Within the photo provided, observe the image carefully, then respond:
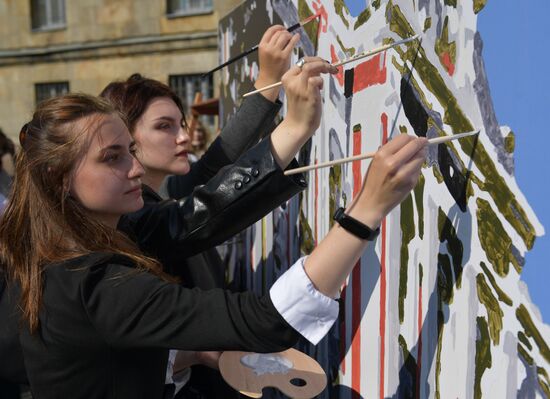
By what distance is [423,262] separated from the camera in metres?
1.44

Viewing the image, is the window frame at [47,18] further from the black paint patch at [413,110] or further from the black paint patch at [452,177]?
the black paint patch at [452,177]

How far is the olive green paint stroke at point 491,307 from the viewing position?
1.20 m

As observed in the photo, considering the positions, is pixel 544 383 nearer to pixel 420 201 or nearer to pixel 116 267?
pixel 420 201

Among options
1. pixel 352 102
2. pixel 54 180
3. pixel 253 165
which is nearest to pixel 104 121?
pixel 54 180

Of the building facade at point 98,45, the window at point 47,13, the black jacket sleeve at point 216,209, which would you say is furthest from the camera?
the window at point 47,13

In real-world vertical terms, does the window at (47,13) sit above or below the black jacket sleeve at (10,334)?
above

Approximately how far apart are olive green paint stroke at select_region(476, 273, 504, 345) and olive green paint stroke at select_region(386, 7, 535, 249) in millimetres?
140

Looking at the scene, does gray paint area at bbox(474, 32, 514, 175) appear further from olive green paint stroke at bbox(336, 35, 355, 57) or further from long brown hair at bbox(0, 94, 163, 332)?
long brown hair at bbox(0, 94, 163, 332)

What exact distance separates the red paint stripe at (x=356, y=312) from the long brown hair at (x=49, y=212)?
0.59 metres

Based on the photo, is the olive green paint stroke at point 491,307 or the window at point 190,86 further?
the window at point 190,86

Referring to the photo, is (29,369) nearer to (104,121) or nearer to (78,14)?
(104,121)

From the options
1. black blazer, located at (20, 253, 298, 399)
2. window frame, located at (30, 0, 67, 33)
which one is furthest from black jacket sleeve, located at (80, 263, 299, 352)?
window frame, located at (30, 0, 67, 33)

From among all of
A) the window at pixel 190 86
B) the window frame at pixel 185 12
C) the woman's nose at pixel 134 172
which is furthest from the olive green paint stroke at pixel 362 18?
the window frame at pixel 185 12

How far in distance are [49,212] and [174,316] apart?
0.39 meters
